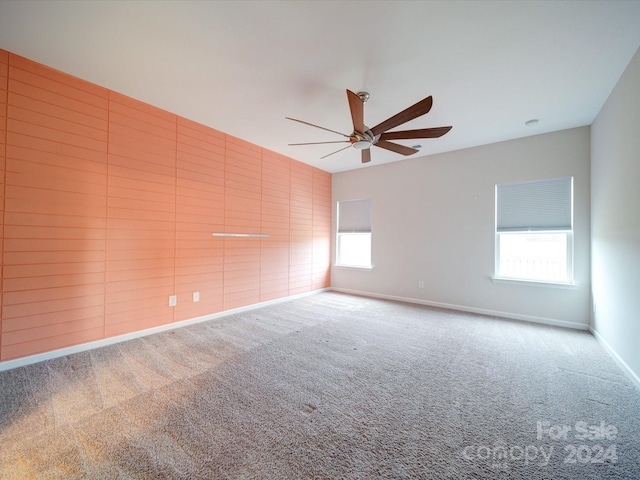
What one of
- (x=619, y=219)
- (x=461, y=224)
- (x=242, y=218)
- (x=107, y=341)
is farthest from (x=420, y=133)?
(x=107, y=341)

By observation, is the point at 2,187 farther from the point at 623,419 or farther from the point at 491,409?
the point at 623,419

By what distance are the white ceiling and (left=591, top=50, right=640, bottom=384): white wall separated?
0.29 meters

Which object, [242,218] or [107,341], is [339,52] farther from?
[107,341]

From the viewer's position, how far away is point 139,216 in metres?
2.99

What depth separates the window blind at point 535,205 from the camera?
357 centimetres

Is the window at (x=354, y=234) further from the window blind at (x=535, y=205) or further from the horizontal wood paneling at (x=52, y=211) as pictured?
the horizontal wood paneling at (x=52, y=211)

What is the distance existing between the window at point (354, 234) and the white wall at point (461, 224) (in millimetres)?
178

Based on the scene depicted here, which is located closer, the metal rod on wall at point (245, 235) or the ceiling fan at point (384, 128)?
the ceiling fan at point (384, 128)

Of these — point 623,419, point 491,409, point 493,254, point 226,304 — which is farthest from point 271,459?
point 493,254

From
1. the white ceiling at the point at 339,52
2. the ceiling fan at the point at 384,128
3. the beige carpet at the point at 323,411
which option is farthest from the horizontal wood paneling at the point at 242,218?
the ceiling fan at the point at 384,128

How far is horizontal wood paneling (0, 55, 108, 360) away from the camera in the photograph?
2234mm

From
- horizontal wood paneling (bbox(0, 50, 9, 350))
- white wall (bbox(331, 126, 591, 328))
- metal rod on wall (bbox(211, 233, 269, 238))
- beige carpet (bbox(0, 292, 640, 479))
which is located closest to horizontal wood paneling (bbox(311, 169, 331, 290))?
white wall (bbox(331, 126, 591, 328))

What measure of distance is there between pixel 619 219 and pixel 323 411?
3.34 metres

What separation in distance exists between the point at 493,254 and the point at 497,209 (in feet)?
2.39
